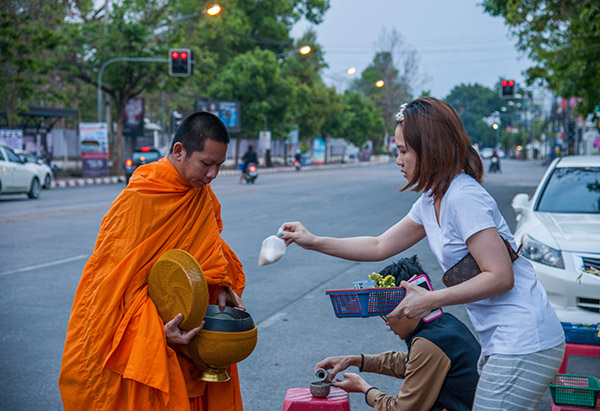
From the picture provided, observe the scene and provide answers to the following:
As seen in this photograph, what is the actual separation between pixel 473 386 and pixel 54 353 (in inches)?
146

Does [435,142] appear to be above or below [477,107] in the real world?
below

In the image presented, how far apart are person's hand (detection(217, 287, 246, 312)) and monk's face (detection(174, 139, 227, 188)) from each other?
0.47 metres

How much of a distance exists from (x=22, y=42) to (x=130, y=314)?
2389 centimetres

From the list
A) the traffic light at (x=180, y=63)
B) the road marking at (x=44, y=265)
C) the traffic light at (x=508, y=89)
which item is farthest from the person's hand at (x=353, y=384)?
the traffic light at (x=508, y=89)

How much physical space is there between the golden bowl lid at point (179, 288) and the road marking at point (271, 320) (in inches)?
143

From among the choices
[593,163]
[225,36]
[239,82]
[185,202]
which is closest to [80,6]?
[239,82]

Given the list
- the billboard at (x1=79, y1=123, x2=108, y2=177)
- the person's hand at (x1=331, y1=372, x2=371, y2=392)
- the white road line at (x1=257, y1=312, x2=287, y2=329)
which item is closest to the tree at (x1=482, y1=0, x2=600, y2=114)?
the white road line at (x1=257, y1=312, x2=287, y2=329)

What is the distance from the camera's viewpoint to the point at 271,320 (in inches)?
256

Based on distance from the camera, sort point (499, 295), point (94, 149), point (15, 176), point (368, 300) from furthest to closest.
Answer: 1. point (94, 149)
2. point (15, 176)
3. point (368, 300)
4. point (499, 295)

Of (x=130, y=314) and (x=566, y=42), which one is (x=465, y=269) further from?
(x=566, y=42)

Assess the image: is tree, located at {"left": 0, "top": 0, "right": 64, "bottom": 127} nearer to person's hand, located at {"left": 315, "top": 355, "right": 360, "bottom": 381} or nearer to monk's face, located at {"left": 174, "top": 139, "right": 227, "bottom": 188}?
monk's face, located at {"left": 174, "top": 139, "right": 227, "bottom": 188}

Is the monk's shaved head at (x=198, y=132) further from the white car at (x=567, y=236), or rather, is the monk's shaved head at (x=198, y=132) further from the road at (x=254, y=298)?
the white car at (x=567, y=236)

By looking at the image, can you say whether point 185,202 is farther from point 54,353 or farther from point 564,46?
point 564,46

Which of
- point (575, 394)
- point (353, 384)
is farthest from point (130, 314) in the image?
point (575, 394)
